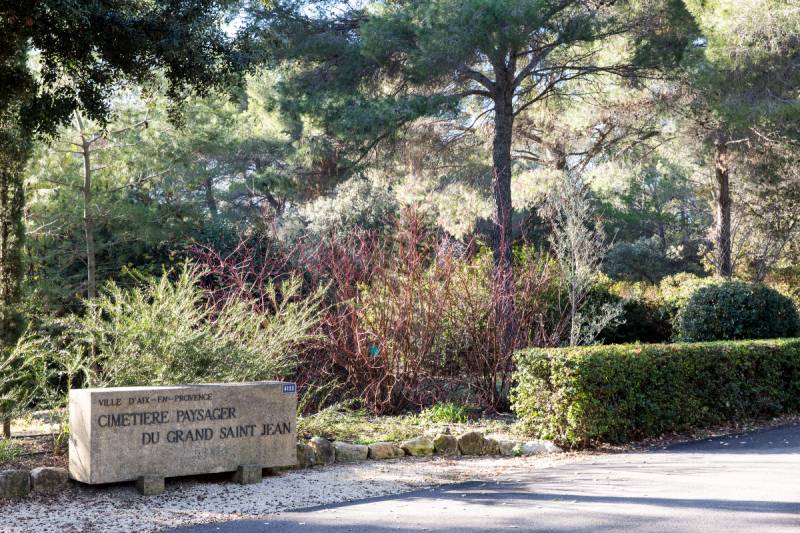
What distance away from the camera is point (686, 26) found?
50.8 feet

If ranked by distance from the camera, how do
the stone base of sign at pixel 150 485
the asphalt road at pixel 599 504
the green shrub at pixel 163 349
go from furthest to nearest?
the green shrub at pixel 163 349 < the stone base of sign at pixel 150 485 < the asphalt road at pixel 599 504

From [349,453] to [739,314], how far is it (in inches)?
292

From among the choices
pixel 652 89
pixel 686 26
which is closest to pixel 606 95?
pixel 652 89

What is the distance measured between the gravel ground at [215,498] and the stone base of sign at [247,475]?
9 centimetres

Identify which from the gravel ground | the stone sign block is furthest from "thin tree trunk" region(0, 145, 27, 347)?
the gravel ground

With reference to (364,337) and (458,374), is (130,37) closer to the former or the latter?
(364,337)

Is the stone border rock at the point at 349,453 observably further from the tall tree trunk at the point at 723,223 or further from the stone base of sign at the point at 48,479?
the tall tree trunk at the point at 723,223

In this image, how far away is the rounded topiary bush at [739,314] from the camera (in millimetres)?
12547

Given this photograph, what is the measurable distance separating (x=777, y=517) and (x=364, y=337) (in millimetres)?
5866

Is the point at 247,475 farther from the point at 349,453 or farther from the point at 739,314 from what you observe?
the point at 739,314

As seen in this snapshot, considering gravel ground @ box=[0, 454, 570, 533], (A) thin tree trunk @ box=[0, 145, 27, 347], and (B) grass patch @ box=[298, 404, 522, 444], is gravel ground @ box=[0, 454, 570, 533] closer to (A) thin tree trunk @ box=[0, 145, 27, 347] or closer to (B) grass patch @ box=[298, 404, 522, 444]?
(B) grass patch @ box=[298, 404, 522, 444]

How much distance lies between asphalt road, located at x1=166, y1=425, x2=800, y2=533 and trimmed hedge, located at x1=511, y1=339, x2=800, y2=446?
0.87 m

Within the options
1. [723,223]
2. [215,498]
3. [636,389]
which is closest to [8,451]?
[215,498]

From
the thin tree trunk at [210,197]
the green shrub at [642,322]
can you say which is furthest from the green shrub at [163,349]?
the thin tree trunk at [210,197]
